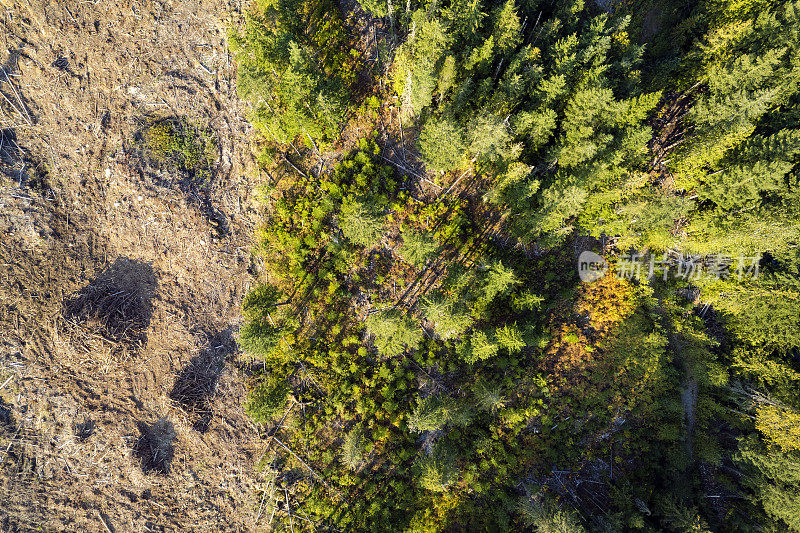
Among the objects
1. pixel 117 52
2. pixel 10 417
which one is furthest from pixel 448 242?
pixel 10 417

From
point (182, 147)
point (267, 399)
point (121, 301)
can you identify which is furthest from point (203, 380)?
point (182, 147)

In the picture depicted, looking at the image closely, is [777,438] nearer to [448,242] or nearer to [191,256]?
[448,242]

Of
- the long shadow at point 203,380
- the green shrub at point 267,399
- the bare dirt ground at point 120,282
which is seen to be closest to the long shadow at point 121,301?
the bare dirt ground at point 120,282

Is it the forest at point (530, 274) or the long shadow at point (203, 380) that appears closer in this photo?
the forest at point (530, 274)

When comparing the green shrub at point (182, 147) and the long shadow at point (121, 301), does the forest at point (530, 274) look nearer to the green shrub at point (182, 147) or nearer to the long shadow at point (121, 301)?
the green shrub at point (182, 147)

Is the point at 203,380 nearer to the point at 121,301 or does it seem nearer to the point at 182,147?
the point at 121,301

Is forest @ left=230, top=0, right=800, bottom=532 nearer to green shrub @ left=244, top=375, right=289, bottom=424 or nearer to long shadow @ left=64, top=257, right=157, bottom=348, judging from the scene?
green shrub @ left=244, top=375, right=289, bottom=424
